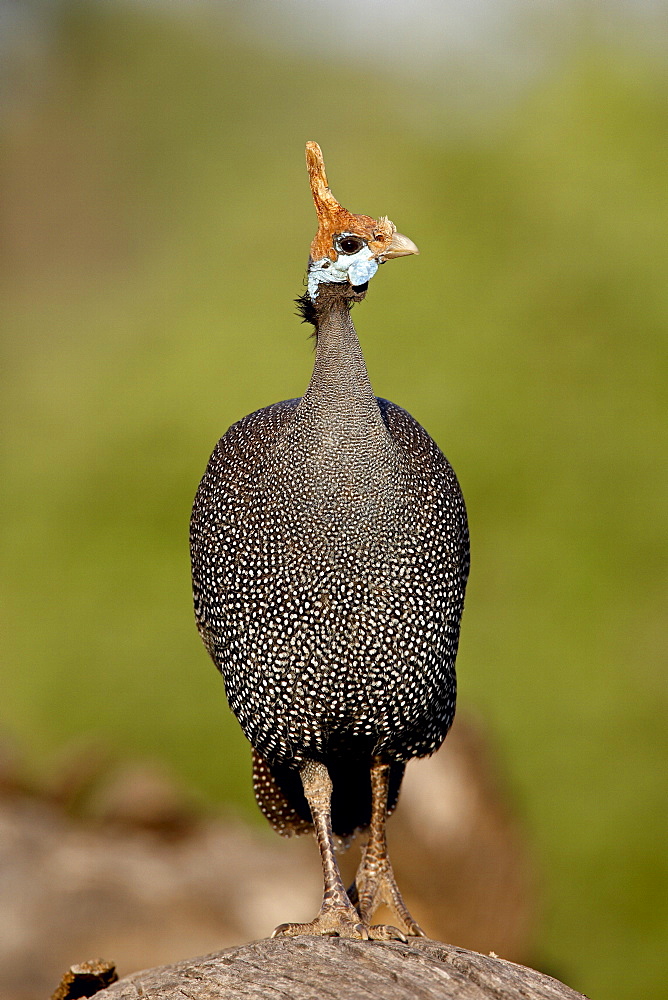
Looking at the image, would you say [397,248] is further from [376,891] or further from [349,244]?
[376,891]

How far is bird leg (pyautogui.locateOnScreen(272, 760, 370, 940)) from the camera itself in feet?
13.8

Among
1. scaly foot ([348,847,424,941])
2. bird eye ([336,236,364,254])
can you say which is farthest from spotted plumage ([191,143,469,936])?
scaly foot ([348,847,424,941])

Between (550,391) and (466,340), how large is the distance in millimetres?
1736

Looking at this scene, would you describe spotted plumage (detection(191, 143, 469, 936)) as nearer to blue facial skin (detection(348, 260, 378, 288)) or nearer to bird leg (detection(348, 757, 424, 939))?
blue facial skin (detection(348, 260, 378, 288))

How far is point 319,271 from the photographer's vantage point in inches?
166

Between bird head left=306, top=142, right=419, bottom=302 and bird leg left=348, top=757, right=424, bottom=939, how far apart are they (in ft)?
6.26

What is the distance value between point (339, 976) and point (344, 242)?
2502 millimetres

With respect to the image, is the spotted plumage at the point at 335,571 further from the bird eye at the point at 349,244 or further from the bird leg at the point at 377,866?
the bird leg at the point at 377,866

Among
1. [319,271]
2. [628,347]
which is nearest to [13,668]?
[628,347]

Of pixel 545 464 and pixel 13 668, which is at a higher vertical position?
pixel 545 464

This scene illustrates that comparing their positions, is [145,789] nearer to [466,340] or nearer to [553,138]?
[466,340]

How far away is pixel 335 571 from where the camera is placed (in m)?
4.19

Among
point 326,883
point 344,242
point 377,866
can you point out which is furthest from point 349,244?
point 377,866

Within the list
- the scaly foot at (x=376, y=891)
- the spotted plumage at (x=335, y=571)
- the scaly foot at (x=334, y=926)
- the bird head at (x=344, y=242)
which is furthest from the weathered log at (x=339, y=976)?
the bird head at (x=344, y=242)
